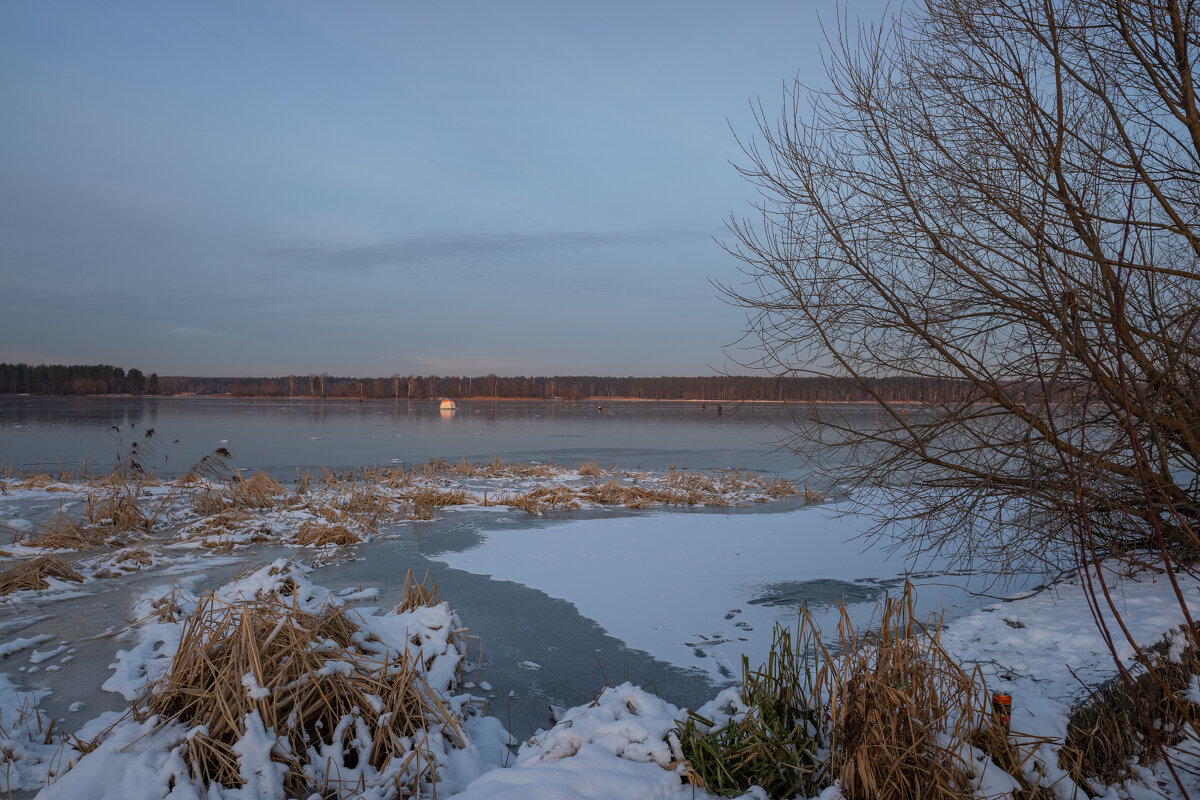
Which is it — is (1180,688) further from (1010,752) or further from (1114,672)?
A: (1010,752)

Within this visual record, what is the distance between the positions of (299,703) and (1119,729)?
3.79 metres

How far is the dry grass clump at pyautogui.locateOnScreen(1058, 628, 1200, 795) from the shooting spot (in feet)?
9.87

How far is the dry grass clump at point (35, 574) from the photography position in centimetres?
606

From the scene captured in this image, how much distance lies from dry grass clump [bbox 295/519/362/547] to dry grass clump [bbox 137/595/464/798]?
191 inches

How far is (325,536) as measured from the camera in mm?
8477

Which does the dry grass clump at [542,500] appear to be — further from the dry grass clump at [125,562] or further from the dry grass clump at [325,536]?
the dry grass clump at [125,562]

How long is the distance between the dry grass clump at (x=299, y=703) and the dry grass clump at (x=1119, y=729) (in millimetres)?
2784

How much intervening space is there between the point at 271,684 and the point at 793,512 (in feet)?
30.9

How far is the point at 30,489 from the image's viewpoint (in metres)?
11.5

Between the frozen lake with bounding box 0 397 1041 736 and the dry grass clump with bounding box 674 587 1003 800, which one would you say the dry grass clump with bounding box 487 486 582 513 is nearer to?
the frozen lake with bounding box 0 397 1041 736

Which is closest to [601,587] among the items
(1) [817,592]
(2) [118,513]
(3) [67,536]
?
(1) [817,592]

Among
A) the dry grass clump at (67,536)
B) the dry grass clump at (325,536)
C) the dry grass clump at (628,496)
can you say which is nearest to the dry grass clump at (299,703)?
the dry grass clump at (325,536)

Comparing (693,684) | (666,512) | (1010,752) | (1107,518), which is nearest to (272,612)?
(693,684)

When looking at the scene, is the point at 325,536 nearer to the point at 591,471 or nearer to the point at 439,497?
the point at 439,497
